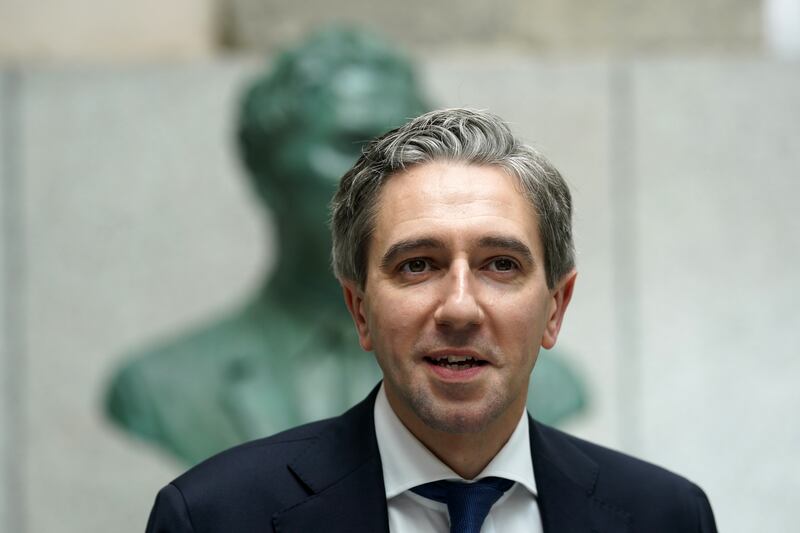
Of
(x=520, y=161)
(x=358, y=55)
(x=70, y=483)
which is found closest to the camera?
(x=520, y=161)

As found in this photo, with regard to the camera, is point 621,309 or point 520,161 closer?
point 520,161

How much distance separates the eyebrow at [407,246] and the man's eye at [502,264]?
78 mm

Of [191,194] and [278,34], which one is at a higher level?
[278,34]

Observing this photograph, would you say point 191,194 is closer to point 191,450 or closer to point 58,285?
point 58,285

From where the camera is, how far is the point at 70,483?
484cm

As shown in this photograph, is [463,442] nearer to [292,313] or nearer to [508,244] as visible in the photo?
[508,244]

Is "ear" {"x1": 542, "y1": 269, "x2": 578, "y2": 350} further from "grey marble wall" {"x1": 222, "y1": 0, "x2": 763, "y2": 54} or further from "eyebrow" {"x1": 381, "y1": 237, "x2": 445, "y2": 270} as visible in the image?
"grey marble wall" {"x1": 222, "y1": 0, "x2": 763, "y2": 54}

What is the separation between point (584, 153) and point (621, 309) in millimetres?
595

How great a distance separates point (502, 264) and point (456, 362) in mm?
150

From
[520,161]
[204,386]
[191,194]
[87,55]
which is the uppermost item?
[87,55]

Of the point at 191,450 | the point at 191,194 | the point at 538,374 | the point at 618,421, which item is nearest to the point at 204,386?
the point at 191,450

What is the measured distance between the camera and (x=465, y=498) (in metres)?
1.77

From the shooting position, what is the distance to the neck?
5.92 feet

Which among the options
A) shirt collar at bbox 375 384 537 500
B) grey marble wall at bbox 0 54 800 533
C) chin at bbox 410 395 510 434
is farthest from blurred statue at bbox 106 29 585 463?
chin at bbox 410 395 510 434
